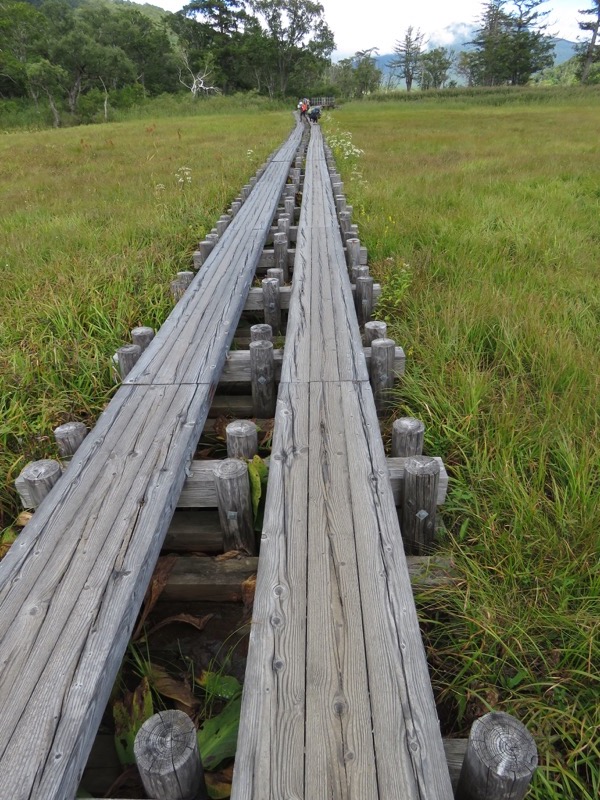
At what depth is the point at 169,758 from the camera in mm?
1251

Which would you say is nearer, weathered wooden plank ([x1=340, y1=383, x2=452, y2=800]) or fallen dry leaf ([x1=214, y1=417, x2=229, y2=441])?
weathered wooden plank ([x1=340, y1=383, x2=452, y2=800])

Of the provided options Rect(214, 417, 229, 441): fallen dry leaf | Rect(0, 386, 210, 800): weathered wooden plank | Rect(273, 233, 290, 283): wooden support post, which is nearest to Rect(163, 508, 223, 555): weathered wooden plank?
Rect(0, 386, 210, 800): weathered wooden plank

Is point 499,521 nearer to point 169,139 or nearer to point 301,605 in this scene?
point 301,605

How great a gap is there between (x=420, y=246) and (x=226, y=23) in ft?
222

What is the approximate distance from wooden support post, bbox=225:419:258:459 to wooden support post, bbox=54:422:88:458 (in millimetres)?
794

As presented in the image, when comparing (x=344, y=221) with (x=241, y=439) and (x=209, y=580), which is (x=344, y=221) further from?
(x=209, y=580)

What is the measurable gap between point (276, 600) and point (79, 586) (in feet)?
2.36

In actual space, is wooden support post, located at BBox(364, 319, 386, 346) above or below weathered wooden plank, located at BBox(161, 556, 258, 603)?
above

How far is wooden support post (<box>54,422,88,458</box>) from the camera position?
2645 mm

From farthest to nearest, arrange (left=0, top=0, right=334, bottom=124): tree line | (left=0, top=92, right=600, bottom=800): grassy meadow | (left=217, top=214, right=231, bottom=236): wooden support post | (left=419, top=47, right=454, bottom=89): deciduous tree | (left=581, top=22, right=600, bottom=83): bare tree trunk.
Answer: (left=419, top=47, right=454, bottom=89): deciduous tree < (left=581, top=22, right=600, bottom=83): bare tree trunk < (left=0, top=0, right=334, bottom=124): tree line < (left=217, top=214, right=231, bottom=236): wooden support post < (left=0, top=92, right=600, bottom=800): grassy meadow

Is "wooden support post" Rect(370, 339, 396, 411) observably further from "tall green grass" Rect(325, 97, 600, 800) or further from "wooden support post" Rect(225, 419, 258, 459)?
"wooden support post" Rect(225, 419, 258, 459)

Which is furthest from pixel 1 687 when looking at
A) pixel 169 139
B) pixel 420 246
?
pixel 169 139

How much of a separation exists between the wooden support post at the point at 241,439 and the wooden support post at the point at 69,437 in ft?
2.61

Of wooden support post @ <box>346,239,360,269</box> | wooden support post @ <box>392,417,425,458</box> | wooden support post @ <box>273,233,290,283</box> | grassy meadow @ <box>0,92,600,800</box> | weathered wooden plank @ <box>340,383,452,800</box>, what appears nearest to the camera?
weathered wooden plank @ <box>340,383,452,800</box>
